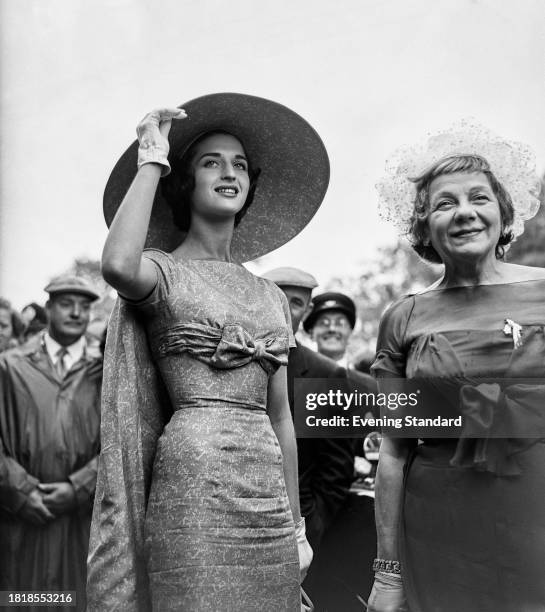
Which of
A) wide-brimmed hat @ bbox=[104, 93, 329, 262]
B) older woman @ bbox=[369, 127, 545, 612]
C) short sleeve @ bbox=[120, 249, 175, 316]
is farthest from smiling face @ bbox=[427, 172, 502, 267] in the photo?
short sleeve @ bbox=[120, 249, 175, 316]

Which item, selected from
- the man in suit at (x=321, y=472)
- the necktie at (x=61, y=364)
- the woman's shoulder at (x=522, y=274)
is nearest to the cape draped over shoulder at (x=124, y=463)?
the woman's shoulder at (x=522, y=274)

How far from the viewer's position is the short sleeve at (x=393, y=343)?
7.75 ft

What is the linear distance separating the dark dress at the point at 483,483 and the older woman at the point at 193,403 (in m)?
0.33

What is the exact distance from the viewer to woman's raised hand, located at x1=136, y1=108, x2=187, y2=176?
214cm

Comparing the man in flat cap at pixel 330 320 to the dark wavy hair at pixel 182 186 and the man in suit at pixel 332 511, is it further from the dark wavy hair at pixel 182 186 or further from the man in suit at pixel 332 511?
the dark wavy hair at pixel 182 186

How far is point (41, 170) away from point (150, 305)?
151 centimetres

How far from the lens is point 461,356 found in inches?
88.0

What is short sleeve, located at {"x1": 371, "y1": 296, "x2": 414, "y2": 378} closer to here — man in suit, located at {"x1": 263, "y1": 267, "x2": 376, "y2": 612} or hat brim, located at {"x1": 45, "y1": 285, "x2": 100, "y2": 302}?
man in suit, located at {"x1": 263, "y1": 267, "x2": 376, "y2": 612}

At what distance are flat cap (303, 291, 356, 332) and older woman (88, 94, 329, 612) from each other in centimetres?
135

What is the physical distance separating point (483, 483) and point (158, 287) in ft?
3.06

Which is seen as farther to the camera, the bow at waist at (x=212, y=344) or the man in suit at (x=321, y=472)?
the man in suit at (x=321, y=472)

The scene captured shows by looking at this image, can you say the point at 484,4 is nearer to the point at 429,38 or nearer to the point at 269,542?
the point at 429,38

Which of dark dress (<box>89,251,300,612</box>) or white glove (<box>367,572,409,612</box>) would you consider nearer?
dark dress (<box>89,251,300,612</box>)

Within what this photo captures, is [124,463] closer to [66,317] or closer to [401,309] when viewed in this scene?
[401,309]
